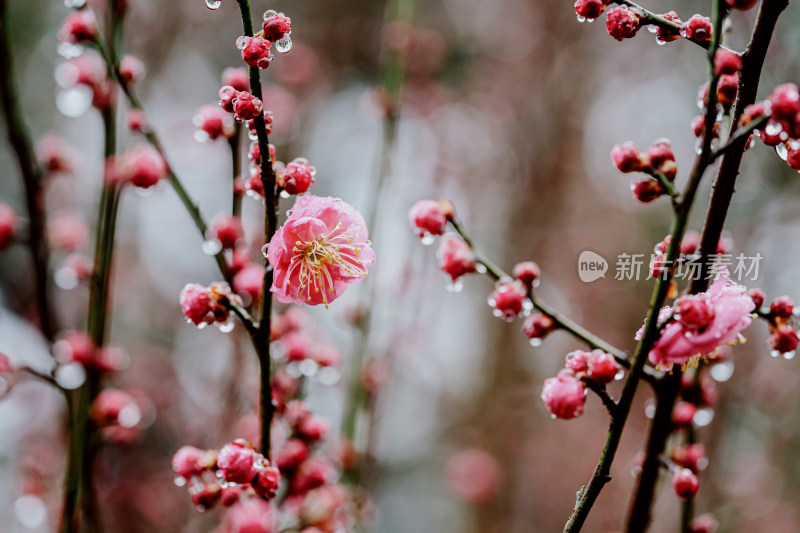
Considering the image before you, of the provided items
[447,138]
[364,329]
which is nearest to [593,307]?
[447,138]

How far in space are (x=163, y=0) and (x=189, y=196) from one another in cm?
358

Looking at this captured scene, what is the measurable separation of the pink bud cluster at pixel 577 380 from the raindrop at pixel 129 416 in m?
1.00

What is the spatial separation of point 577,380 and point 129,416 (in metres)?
1.08

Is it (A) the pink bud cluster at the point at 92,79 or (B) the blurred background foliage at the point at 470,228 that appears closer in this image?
(A) the pink bud cluster at the point at 92,79

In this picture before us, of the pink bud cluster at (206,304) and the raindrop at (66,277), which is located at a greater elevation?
the pink bud cluster at (206,304)

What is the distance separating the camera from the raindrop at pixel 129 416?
1.48m

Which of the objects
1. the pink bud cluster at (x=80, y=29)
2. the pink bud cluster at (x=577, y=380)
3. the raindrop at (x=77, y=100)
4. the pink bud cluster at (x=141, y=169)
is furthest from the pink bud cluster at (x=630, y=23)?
the raindrop at (x=77, y=100)

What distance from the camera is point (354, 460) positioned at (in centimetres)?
175

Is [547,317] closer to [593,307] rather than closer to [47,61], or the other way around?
[593,307]

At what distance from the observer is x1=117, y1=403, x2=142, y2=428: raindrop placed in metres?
1.48

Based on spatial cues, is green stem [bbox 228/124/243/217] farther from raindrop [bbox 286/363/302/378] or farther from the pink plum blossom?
raindrop [bbox 286/363/302/378]

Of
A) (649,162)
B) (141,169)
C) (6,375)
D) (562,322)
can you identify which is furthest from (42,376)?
(649,162)

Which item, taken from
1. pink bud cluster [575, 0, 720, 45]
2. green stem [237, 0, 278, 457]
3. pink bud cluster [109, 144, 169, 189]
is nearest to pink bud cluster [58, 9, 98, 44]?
pink bud cluster [109, 144, 169, 189]

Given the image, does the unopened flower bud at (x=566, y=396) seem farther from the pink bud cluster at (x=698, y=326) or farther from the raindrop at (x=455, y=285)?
the raindrop at (x=455, y=285)
